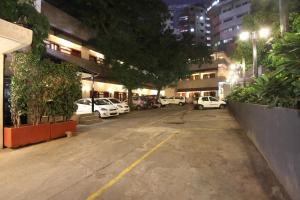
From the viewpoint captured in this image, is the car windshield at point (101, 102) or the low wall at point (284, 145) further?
the car windshield at point (101, 102)

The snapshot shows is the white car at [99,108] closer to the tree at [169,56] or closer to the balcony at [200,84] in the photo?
the tree at [169,56]

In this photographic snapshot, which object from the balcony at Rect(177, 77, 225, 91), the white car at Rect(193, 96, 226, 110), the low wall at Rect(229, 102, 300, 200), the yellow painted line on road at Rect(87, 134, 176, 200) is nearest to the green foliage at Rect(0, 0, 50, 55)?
the yellow painted line on road at Rect(87, 134, 176, 200)

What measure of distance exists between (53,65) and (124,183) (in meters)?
7.26

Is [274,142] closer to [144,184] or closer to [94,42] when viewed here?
[144,184]

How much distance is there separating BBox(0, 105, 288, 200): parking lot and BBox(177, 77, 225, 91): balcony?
4709 centimetres

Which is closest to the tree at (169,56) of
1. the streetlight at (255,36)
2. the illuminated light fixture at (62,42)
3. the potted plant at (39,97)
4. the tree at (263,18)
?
the illuminated light fixture at (62,42)

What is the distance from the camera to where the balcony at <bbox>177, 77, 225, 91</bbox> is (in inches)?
2191

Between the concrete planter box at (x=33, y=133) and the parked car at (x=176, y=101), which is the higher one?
the parked car at (x=176, y=101)

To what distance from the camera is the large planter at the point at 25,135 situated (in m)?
9.25

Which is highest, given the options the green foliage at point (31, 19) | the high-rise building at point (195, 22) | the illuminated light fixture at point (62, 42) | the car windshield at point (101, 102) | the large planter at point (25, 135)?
the high-rise building at point (195, 22)

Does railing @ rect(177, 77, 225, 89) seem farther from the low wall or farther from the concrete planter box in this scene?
the low wall

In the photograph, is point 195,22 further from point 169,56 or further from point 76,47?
point 76,47

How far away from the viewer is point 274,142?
232 inches

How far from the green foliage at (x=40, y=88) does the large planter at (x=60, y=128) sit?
16.8 inches
